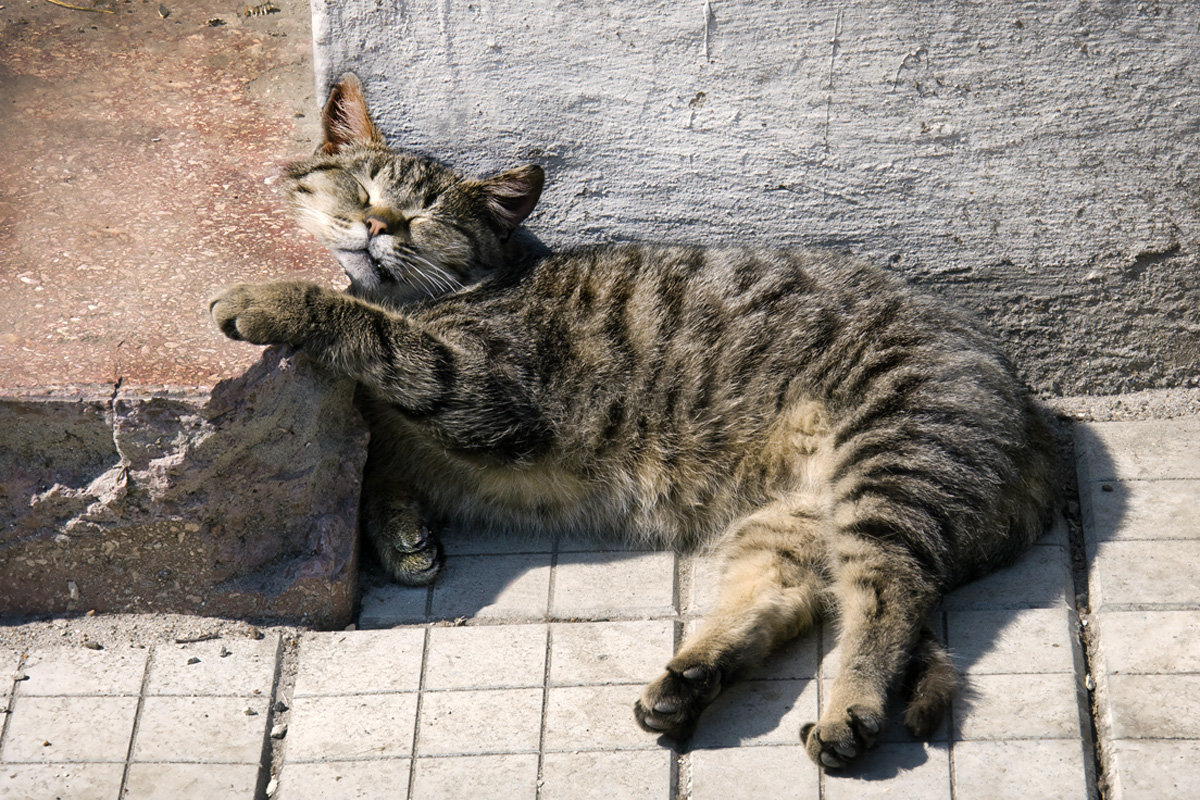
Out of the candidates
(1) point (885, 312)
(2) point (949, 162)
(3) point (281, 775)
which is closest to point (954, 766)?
(1) point (885, 312)

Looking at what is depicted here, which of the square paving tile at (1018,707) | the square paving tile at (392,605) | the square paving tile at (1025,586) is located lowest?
the square paving tile at (392,605)

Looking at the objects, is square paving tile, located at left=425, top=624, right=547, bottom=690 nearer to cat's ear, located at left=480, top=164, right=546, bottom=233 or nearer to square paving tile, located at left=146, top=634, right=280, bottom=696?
square paving tile, located at left=146, top=634, right=280, bottom=696

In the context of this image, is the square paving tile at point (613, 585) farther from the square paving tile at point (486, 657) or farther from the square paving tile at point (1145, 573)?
the square paving tile at point (1145, 573)

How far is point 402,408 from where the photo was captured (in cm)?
384

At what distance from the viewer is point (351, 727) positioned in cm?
329

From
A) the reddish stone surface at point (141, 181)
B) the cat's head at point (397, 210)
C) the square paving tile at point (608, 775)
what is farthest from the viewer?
the cat's head at point (397, 210)

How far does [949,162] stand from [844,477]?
120cm

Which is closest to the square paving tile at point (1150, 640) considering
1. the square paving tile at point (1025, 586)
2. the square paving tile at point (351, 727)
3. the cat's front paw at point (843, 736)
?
the square paving tile at point (1025, 586)

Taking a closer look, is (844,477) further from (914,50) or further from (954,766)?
(914,50)

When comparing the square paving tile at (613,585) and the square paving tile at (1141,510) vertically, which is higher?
the square paving tile at (1141,510)

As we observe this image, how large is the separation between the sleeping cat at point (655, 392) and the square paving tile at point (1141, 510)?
0.69 feet

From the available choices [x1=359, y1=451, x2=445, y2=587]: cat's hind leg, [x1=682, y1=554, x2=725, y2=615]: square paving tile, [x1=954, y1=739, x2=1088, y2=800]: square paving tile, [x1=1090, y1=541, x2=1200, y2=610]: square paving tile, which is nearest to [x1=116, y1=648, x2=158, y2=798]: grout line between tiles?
[x1=359, y1=451, x2=445, y2=587]: cat's hind leg

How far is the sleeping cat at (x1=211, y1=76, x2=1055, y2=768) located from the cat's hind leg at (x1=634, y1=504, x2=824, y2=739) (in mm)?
11

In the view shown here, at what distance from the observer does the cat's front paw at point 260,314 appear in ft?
11.5
